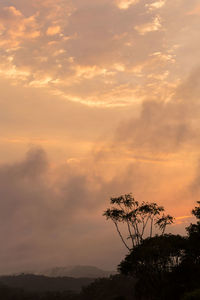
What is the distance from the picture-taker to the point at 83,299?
439 feet

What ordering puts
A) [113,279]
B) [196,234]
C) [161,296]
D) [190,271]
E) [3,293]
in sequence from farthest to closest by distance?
[3,293], [113,279], [196,234], [190,271], [161,296]

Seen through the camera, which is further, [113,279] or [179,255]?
[113,279]

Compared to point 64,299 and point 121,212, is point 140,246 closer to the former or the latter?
point 121,212

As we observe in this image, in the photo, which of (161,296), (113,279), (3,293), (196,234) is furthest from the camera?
(3,293)

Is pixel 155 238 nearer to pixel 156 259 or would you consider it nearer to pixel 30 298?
pixel 156 259

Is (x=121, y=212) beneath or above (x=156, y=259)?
above

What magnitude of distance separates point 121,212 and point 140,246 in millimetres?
6391

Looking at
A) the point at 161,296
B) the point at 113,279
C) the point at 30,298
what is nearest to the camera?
the point at 161,296

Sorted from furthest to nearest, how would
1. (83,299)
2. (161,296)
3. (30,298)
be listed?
(30,298) → (83,299) → (161,296)

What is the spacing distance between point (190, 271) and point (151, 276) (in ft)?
A: 20.1

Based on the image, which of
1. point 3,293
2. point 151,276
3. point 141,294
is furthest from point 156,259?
point 3,293

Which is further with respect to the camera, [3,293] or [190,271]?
[3,293]

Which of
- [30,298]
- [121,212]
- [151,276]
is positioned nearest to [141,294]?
[151,276]

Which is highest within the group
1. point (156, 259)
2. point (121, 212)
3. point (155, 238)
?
point (121, 212)
